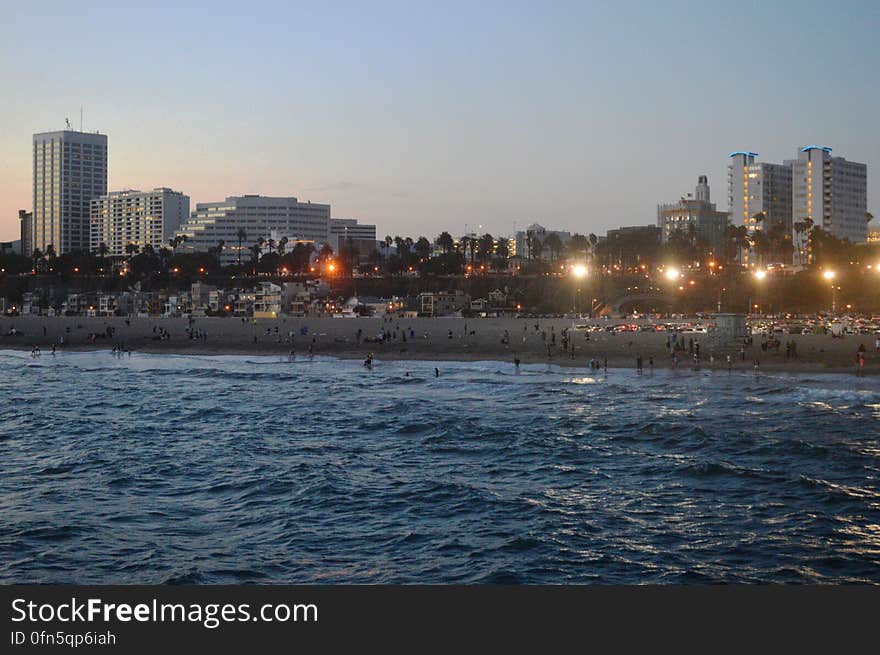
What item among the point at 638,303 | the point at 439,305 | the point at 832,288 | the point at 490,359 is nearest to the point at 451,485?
the point at 490,359

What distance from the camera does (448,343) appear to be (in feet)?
244

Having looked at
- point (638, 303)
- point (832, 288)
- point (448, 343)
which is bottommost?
point (448, 343)

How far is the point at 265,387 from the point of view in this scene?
175 ft

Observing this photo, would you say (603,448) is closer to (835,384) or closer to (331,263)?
(835,384)

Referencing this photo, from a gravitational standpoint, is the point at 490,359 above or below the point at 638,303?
below

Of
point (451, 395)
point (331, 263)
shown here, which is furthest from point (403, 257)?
point (451, 395)

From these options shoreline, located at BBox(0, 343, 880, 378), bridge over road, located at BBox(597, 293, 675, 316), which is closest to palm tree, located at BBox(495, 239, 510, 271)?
bridge over road, located at BBox(597, 293, 675, 316)

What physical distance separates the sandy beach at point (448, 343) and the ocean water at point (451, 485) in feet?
31.2

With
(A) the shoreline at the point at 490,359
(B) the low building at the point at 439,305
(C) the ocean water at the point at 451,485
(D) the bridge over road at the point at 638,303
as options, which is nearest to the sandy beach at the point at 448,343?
(A) the shoreline at the point at 490,359

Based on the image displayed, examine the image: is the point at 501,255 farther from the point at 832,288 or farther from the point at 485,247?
the point at 832,288

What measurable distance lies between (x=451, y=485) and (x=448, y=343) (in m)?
48.8

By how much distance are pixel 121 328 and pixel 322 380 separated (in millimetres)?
62549

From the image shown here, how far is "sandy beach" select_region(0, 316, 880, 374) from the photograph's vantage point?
192ft

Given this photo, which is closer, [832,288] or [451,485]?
[451,485]
